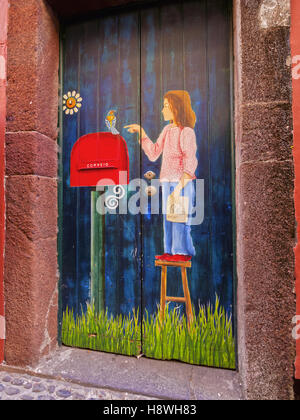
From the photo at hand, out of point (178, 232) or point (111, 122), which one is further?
point (111, 122)

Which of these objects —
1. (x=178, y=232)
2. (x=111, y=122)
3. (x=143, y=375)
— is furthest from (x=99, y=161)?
(x=143, y=375)

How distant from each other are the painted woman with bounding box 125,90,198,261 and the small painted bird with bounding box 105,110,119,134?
1.29ft

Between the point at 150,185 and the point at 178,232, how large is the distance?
1.41 ft

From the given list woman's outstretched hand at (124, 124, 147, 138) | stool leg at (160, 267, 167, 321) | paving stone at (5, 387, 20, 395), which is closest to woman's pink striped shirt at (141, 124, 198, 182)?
woman's outstretched hand at (124, 124, 147, 138)

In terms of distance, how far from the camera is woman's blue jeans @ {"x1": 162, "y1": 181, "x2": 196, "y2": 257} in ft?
6.63

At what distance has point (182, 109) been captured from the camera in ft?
6.73

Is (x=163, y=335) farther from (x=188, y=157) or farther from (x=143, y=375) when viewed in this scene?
(x=188, y=157)

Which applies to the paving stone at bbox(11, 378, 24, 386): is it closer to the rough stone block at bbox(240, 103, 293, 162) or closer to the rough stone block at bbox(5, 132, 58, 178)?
the rough stone block at bbox(5, 132, 58, 178)

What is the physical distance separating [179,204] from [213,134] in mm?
585

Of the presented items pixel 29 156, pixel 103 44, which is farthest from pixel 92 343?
pixel 103 44

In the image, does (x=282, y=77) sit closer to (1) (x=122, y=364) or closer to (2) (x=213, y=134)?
(2) (x=213, y=134)

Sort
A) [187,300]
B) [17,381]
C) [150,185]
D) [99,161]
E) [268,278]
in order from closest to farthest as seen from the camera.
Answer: [268,278]
[17,381]
[187,300]
[150,185]
[99,161]

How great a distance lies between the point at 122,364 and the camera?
1990 mm

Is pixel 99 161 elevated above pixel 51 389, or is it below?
above
